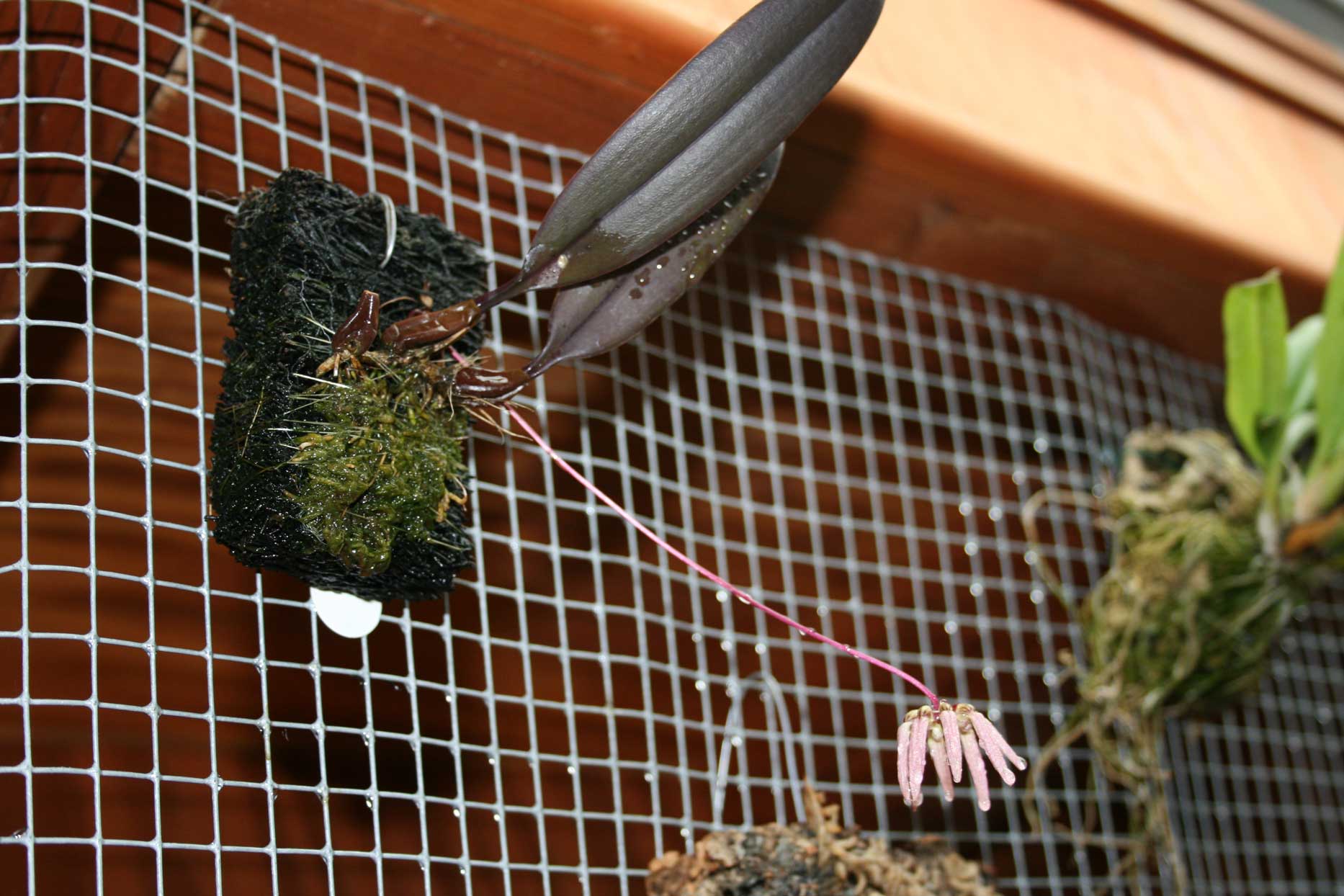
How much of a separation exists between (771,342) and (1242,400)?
482 mm

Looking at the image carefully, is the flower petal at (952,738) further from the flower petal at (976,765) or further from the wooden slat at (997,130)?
the wooden slat at (997,130)

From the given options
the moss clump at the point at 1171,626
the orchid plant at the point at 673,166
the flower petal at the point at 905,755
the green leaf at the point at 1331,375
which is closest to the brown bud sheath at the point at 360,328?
the orchid plant at the point at 673,166

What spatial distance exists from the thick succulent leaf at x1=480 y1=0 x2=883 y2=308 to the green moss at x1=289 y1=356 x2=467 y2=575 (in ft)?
0.27

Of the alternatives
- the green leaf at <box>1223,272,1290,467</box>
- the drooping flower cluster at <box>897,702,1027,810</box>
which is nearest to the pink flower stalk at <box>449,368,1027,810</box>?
the drooping flower cluster at <box>897,702,1027,810</box>

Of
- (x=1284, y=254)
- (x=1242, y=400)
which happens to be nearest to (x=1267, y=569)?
(x=1242, y=400)

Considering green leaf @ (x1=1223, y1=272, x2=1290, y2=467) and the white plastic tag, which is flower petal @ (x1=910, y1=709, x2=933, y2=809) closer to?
the white plastic tag

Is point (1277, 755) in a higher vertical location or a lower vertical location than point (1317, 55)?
lower

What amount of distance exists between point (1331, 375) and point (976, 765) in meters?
0.74

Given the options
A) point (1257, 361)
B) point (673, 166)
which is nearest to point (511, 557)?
point (673, 166)

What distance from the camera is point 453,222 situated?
1022mm

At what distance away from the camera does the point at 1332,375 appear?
1.15 m

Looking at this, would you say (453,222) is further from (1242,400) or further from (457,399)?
Result: (1242,400)

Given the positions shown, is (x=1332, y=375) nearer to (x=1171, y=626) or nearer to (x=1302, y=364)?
(x=1302, y=364)

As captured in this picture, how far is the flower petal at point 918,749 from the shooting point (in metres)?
0.65
